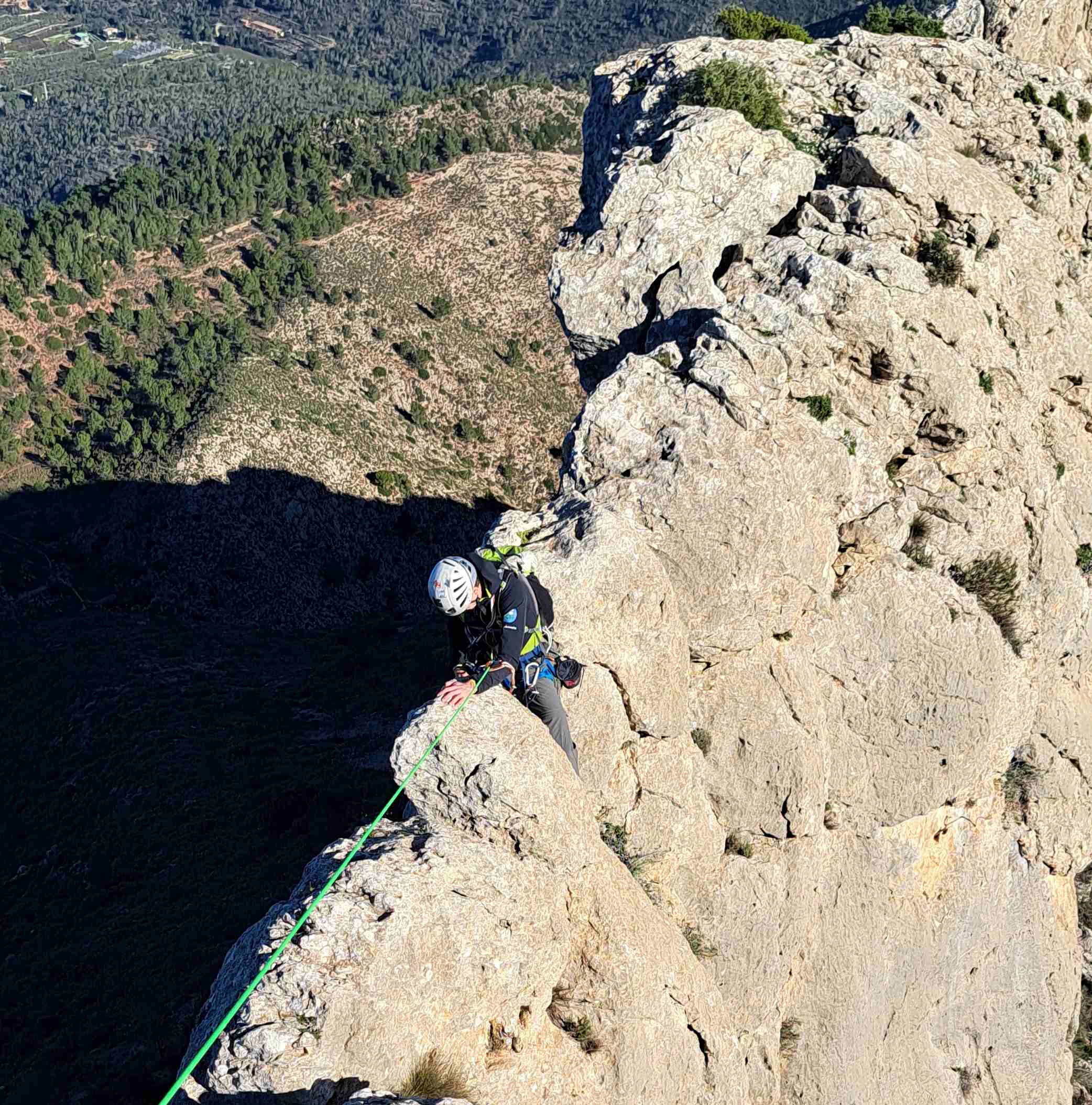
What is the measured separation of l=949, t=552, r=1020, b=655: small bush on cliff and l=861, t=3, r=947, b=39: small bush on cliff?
66.0ft

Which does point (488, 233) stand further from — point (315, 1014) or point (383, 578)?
point (315, 1014)

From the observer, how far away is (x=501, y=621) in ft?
48.2

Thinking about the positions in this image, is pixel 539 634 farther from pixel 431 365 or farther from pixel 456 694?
pixel 431 365

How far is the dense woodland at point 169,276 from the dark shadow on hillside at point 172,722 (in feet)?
21.7

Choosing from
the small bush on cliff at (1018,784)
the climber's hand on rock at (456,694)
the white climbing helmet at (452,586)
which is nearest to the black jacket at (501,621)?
the climber's hand on rock at (456,694)

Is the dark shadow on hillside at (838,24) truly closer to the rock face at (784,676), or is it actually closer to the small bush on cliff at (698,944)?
the rock face at (784,676)

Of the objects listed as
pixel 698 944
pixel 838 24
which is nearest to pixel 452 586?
pixel 698 944

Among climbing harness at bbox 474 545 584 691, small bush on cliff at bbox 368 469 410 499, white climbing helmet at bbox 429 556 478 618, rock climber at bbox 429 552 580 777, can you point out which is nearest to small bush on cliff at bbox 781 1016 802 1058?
rock climber at bbox 429 552 580 777

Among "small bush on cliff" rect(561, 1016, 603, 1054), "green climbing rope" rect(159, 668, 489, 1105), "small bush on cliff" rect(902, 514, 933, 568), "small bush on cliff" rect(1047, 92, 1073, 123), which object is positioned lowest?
"small bush on cliff" rect(561, 1016, 603, 1054)

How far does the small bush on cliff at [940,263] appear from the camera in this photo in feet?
73.2

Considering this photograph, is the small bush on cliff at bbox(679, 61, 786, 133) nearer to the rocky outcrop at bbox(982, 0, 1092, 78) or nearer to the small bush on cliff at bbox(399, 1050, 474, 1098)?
the rocky outcrop at bbox(982, 0, 1092, 78)

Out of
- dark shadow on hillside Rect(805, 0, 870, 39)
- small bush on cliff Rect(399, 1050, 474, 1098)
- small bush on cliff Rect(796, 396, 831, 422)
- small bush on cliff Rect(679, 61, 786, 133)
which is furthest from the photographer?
dark shadow on hillside Rect(805, 0, 870, 39)

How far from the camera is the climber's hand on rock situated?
46.4ft

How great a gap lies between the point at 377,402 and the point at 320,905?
68.9m
